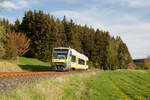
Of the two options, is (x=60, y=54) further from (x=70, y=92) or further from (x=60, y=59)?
(x=70, y=92)

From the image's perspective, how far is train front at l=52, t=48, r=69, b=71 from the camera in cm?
2780

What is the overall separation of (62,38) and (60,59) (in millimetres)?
37974

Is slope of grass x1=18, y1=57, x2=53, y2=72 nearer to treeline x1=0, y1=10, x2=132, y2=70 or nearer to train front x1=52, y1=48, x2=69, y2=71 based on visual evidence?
treeline x1=0, y1=10, x2=132, y2=70

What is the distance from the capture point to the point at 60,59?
28062 millimetres

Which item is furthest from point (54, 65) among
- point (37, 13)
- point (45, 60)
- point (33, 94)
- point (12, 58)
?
point (37, 13)

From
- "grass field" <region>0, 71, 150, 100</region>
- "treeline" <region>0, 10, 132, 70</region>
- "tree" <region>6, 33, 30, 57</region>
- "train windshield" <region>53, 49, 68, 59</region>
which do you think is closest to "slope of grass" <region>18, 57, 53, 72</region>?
"tree" <region>6, 33, 30, 57</region>

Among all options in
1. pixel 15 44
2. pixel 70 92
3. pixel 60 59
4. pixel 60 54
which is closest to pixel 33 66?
pixel 15 44

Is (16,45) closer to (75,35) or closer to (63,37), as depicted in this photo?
(63,37)

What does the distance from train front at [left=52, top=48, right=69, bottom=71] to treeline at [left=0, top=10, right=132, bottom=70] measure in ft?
93.3

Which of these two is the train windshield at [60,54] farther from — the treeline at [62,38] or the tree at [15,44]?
the treeline at [62,38]

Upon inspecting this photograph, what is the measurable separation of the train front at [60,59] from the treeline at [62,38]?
2843 cm

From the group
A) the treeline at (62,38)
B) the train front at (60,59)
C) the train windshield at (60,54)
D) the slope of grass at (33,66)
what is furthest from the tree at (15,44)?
the train front at (60,59)

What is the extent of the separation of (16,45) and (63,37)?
686 inches

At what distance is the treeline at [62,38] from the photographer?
2318 inches
